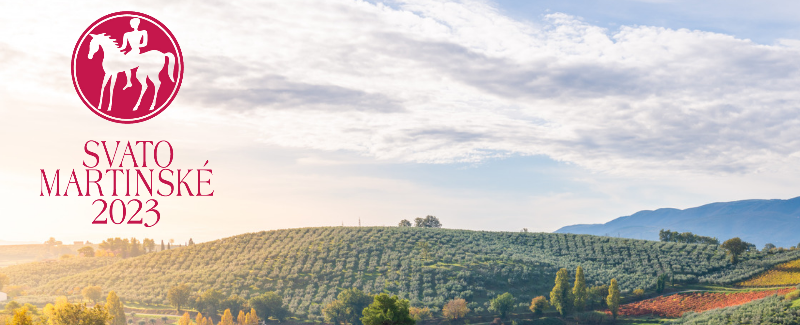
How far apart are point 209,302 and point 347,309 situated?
2692 cm

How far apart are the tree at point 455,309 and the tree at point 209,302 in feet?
132

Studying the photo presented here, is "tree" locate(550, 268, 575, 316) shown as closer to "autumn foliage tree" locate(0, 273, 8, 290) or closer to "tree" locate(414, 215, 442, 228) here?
"tree" locate(414, 215, 442, 228)

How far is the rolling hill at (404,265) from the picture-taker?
9875cm

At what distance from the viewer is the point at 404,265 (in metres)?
110

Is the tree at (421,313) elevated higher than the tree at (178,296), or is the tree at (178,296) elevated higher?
the tree at (178,296)

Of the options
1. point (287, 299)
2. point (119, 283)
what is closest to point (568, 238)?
point (287, 299)

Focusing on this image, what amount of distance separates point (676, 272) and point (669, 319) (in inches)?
999

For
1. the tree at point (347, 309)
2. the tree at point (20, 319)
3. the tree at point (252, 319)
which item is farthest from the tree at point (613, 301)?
the tree at point (20, 319)

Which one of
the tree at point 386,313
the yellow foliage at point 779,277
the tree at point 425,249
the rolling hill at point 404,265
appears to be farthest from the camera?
the tree at point 425,249

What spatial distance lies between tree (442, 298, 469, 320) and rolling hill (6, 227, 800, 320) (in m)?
5.02

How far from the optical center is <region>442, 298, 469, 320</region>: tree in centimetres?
8294

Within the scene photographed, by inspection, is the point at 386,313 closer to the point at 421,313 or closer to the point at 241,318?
the point at 421,313

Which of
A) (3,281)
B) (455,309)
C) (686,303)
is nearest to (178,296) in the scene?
(455,309)

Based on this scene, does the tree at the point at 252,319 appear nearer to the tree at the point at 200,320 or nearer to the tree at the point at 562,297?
the tree at the point at 200,320
